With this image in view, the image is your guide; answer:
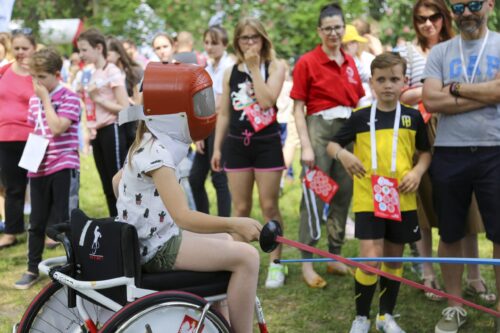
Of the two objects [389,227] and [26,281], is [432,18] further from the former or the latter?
[26,281]

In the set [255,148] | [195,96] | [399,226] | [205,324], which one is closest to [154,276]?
[205,324]

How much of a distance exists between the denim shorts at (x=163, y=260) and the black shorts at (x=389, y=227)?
4.53 ft

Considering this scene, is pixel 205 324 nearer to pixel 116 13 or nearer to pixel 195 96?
pixel 195 96

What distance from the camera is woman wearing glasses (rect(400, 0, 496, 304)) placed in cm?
429

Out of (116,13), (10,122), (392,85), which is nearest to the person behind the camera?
(392,85)

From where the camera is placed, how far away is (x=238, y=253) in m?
2.77

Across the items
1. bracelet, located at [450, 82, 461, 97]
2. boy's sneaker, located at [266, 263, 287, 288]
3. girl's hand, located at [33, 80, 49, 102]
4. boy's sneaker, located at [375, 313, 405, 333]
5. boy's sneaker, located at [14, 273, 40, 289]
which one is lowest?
boy's sneaker, located at [14, 273, 40, 289]

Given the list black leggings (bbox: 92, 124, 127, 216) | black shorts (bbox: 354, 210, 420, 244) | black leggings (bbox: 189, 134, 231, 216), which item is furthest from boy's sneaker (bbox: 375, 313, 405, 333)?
black leggings (bbox: 92, 124, 127, 216)

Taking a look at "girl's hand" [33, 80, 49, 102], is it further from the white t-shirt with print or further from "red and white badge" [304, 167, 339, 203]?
the white t-shirt with print

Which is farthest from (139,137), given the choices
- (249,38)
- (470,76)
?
(249,38)

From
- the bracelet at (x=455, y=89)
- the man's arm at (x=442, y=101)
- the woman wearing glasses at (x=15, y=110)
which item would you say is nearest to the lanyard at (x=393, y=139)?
the man's arm at (x=442, y=101)

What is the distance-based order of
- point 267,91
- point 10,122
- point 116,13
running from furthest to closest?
point 116,13, point 10,122, point 267,91

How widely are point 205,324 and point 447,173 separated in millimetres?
1832

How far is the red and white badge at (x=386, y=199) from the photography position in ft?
12.3
